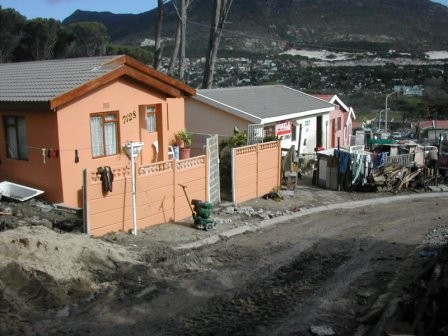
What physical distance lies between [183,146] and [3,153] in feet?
19.2

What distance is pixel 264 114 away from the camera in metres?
23.1

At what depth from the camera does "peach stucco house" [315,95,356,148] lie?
3152 cm

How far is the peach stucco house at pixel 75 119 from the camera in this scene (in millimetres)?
14352

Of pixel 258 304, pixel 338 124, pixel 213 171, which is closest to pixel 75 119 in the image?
pixel 213 171

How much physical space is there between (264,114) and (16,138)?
10.7 meters

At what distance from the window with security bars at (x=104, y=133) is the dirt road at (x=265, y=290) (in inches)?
185

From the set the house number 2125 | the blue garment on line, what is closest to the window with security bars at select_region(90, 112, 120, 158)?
the house number 2125

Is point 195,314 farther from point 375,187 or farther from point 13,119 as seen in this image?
point 375,187

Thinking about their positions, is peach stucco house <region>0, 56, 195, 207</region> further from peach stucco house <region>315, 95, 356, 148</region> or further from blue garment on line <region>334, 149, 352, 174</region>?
peach stucco house <region>315, 95, 356, 148</region>

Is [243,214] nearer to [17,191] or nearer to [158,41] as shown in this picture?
[17,191]

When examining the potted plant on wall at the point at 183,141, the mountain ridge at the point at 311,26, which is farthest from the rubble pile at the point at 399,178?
the mountain ridge at the point at 311,26

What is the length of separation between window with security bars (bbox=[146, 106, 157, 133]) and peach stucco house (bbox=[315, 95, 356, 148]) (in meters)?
14.9

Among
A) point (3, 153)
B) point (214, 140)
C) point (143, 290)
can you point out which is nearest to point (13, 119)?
point (3, 153)

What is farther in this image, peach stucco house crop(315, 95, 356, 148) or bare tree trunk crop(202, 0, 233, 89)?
bare tree trunk crop(202, 0, 233, 89)
